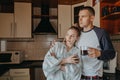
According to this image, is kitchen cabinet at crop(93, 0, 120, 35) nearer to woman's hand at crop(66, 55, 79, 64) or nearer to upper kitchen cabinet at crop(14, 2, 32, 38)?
woman's hand at crop(66, 55, 79, 64)

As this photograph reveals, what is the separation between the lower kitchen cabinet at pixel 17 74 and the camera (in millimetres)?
3441

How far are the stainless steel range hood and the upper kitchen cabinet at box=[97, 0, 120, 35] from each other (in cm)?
160

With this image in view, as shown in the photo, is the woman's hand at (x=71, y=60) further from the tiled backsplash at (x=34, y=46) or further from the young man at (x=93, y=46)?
the tiled backsplash at (x=34, y=46)

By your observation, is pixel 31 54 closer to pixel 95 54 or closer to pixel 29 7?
pixel 29 7

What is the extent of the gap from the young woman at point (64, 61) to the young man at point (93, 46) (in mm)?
80

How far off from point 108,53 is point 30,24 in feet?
9.23

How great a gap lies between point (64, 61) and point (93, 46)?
0.25 meters

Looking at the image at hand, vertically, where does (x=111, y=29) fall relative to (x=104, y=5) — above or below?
below

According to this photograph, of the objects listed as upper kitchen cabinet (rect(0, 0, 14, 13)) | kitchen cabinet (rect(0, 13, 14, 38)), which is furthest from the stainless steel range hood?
upper kitchen cabinet (rect(0, 0, 14, 13))

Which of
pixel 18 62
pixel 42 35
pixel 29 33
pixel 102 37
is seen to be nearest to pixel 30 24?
pixel 29 33

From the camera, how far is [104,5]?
260 cm

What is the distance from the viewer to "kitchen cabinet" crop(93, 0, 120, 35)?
8.07 feet

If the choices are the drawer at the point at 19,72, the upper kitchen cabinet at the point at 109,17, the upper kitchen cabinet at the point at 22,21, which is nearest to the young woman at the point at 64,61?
the upper kitchen cabinet at the point at 109,17

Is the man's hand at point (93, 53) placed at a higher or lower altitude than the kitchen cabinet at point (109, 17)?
lower
